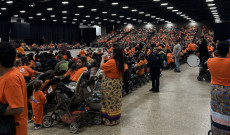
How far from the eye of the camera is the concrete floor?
11.9 feet

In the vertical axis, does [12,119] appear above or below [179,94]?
above

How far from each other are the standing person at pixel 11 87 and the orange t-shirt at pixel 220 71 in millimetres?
2076

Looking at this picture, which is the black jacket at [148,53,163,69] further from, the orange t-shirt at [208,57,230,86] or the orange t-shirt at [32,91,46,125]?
the orange t-shirt at [208,57,230,86]

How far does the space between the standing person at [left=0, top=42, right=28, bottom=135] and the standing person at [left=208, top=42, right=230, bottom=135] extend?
206cm

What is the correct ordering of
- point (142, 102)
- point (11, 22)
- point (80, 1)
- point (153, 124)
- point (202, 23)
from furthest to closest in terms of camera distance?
point (202, 23) → point (11, 22) → point (80, 1) → point (142, 102) → point (153, 124)

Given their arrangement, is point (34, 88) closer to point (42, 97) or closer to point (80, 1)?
point (42, 97)

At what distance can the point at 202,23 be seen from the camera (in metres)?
30.8

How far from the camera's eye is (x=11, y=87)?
4.99 feet

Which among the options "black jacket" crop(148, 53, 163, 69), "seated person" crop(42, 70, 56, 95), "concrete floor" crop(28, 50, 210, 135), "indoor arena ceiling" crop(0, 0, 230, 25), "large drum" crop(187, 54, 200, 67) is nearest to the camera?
"concrete floor" crop(28, 50, 210, 135)

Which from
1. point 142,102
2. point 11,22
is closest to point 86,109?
point 142,102

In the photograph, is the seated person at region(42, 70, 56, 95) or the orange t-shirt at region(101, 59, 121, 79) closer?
the orange t-shirt at region(101, 59, 121, 79)

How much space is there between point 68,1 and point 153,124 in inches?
487

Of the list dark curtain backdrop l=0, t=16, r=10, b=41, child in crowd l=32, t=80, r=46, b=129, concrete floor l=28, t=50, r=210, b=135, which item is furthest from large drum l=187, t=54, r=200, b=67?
dark curtain backdrop l=0, t=16, r=10, b=41

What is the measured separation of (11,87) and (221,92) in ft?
7.05
